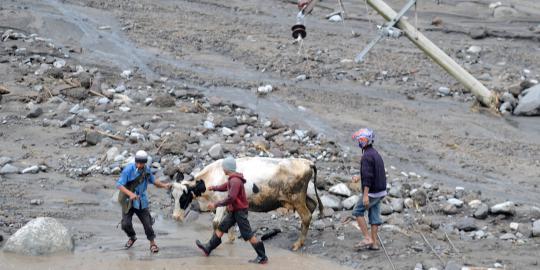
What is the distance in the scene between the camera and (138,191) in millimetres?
11047

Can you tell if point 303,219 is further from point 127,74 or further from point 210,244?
point 127,74

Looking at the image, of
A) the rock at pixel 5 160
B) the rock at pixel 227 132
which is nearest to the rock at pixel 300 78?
the rock at pixel 227 132

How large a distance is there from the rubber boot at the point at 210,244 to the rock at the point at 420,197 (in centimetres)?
344

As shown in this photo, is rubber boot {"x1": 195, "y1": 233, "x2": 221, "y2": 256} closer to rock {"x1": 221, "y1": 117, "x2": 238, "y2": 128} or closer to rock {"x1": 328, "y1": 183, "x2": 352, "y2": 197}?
rock {"x1": 328, "y1": 183, "x2": 352, "y2": 197}

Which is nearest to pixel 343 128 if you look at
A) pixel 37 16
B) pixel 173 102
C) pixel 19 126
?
pixel 173 102

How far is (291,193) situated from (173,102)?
20.1ft

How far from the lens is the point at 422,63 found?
20812 mm

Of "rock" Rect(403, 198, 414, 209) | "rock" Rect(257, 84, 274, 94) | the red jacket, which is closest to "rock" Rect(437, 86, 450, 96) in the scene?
"rock" Rect(257, 84, 274, 94)

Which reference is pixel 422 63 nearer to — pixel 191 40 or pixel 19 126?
pixel 191 40

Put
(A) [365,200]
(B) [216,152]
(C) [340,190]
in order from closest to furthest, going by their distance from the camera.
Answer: (A) [365,200]
(C) [340,190]
(B) [216,152]

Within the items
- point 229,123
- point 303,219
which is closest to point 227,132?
point 229,123

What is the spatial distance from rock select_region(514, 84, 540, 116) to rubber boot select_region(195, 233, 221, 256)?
9.22 m

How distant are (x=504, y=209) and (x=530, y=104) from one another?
6032mm

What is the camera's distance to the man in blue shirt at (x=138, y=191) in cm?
1089
